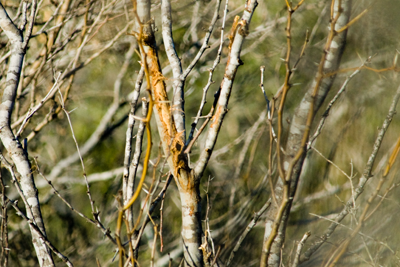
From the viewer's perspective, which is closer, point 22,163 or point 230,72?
point 230,72

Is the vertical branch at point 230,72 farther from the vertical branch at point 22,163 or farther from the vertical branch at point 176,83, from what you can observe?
the vertical branch at point 22,163

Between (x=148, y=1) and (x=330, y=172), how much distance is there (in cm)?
353

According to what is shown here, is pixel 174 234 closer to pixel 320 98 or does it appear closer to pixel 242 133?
pixel 242 133

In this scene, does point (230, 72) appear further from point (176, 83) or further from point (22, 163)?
point (22, 163)

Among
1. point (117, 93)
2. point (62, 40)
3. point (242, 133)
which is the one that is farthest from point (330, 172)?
point (62, 40)

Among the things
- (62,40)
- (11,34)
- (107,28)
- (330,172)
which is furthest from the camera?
(330,172)

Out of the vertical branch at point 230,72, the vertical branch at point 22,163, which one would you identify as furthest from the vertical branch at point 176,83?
the vertical branch at point 22,163

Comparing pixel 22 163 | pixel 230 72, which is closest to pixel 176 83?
pixel 230 72

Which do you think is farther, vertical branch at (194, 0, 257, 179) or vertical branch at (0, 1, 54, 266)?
vertical branch at (0, 1, 54, 266)

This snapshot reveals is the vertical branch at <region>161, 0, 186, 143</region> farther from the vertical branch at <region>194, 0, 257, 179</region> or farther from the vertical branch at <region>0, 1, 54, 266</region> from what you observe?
the vertical branch at <region>0, 1, 54, 266</region>

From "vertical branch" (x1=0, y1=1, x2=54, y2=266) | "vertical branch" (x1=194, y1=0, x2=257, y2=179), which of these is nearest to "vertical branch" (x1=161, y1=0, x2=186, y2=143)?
"vertical branch" (x1=194, y1=0, x2=257, y2=179)

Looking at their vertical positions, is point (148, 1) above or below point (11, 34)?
below

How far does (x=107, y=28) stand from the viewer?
3328 millimetres

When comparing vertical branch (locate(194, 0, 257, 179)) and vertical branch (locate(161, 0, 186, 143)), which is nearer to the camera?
vertical branch (locate(194, 0, 257, 179))
